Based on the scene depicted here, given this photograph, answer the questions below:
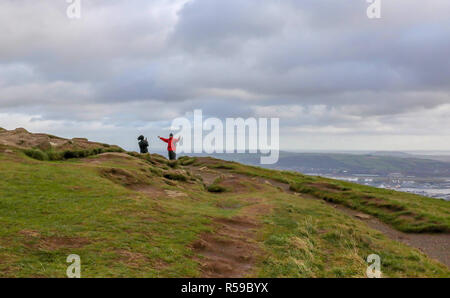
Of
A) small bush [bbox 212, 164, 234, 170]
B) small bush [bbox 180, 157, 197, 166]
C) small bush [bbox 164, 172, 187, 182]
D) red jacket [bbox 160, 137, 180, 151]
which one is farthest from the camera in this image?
small bush [bbox 180, 157, 197, 166]

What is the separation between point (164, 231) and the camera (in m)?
16.6

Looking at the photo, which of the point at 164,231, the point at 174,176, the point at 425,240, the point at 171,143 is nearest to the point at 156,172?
the point at 174,176

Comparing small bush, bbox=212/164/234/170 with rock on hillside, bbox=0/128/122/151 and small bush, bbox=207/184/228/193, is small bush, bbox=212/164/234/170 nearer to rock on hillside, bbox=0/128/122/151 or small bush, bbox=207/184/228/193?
small bush, bbox=207/184/228/193

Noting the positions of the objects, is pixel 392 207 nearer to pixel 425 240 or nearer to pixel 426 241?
pixel 425 240

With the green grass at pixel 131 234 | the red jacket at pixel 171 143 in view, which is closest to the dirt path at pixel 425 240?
the green grass at pixel 131 234

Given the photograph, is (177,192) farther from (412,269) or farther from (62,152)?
(412,269)

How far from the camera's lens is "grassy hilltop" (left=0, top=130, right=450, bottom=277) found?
1274 centimetres

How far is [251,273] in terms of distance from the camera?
1358 cm

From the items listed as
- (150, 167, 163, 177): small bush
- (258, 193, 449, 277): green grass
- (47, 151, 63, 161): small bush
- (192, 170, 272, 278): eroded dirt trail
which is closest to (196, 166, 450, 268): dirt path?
(258, 193, 449, 277): green grass

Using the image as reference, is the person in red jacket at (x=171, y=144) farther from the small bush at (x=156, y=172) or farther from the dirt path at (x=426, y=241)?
the dirt path at (x=426, y=241)

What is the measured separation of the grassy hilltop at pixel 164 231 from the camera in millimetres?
12742
